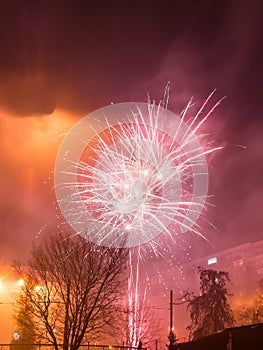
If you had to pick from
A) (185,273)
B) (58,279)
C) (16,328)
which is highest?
(185,273)

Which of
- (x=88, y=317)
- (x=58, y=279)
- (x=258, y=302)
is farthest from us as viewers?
(x=258, y=302)

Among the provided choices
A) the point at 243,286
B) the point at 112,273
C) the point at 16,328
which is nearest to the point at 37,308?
the point at 112,273

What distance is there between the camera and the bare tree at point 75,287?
21.5 metres

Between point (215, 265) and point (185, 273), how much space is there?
7.68 metres

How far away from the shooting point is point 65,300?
72.7 feet

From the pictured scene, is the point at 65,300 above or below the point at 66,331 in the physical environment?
above

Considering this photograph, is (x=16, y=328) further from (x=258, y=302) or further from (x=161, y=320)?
(x=161, y=320)

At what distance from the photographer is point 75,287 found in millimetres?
22281

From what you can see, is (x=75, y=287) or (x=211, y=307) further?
(x=211, y=307)

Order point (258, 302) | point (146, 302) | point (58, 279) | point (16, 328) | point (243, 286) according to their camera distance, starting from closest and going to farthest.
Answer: point (58, 279) → point (16, 328) → point (258, 302) → point (243, 286) → point (146, 302)

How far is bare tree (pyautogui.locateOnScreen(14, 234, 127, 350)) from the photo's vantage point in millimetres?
21469

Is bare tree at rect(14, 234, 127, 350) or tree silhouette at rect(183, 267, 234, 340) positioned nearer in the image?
bare tree at rect(14, 234, 127, 350)

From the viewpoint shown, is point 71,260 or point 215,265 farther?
point 215,265

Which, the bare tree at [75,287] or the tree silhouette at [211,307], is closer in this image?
the bare tree at [75,287]
